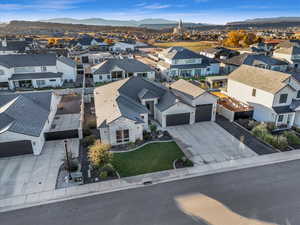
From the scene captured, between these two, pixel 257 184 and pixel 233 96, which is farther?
pixel 233 96

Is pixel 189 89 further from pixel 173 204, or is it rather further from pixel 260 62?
pixel 260 62

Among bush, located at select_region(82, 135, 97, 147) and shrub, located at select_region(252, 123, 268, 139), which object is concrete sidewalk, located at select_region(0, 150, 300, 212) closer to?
shrub, located at select_region(252, 123, 268, 139)

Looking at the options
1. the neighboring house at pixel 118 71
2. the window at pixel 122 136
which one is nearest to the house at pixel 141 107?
the window at pixel 122 136

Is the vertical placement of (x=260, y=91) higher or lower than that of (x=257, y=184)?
higher

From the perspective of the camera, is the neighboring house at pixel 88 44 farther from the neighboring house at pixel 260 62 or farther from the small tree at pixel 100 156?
the small tree at pixel 100 156

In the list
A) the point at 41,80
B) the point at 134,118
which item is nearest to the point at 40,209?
the point at 134,118

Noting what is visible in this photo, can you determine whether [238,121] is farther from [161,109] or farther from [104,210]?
[104,210]
